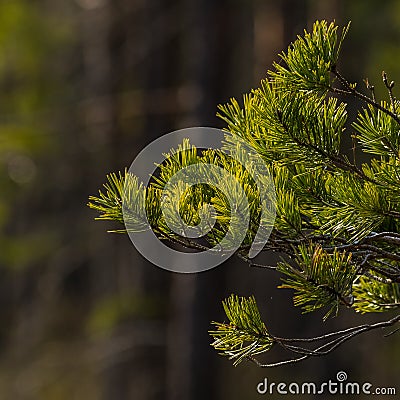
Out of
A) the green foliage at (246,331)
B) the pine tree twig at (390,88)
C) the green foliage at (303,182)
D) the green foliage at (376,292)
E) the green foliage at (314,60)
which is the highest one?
the green foliage at (314,60)

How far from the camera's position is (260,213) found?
1512 mm

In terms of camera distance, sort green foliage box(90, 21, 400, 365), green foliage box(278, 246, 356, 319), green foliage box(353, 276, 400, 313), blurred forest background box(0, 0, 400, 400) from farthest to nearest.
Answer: blurred forest background box(0, 0, 400, 400) → green foliage box(353, 276, 400, 313) → green foliage box(90, 21, 400, 365) → green foliage box(278, 246, 356, 319)

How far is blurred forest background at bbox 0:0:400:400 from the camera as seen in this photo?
19.5ft

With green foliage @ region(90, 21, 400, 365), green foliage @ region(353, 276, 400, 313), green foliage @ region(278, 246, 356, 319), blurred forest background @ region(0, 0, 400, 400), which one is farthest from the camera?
blurred forest background @ region(0, 0, 400, 400)

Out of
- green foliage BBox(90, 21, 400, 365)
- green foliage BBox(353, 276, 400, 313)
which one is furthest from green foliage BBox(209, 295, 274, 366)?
green foliage BBox(353, 276, 400, 313)

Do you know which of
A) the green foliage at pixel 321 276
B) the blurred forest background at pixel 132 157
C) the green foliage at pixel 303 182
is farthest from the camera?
the blurred forest background at pixel 132 157

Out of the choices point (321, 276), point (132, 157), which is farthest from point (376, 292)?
point (132, 157)

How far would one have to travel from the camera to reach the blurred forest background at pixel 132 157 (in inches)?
234

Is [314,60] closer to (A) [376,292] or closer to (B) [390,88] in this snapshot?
(B) [390,88]

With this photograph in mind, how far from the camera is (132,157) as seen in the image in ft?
23.4

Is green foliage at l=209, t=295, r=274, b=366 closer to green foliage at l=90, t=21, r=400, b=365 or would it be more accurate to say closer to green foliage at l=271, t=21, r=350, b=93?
green foliage at l=90, t=21, r=400, b=365

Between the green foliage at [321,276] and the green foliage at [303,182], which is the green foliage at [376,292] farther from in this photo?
the green foliage at [321,276]

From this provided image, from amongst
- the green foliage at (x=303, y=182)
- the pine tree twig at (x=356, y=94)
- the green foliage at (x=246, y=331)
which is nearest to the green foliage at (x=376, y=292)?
the green foliage at (x=303, y=182)

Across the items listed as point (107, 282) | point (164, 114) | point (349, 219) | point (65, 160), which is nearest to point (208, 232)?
point (349, 219)
